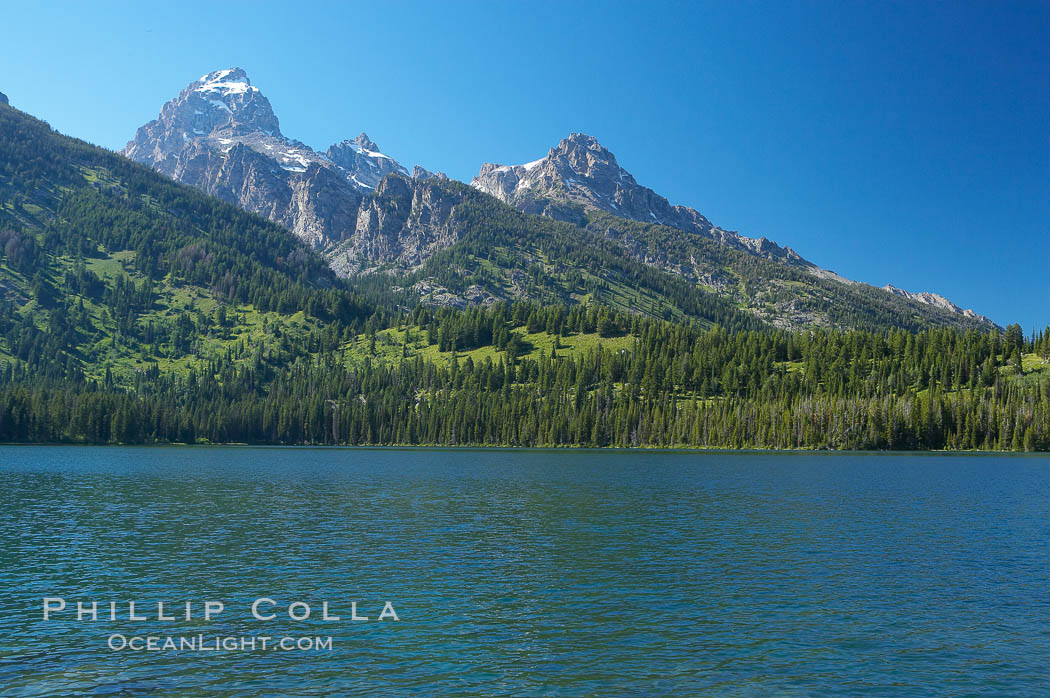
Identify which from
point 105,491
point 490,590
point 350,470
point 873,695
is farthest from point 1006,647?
point 350,470

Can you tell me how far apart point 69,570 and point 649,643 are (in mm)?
39389

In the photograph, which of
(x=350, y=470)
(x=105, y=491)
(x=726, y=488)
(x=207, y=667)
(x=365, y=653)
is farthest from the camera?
(x=350, y=470)

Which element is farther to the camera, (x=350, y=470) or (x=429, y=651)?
(x=350, y=470)

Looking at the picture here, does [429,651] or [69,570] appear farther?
[69,570]

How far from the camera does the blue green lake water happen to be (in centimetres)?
2986

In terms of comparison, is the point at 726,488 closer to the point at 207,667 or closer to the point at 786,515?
the point at 786,515

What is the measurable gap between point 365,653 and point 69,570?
28.4 m

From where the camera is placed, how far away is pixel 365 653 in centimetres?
3250

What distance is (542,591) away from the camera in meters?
43.9

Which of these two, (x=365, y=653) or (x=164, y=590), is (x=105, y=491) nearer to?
(x=164, y=590)

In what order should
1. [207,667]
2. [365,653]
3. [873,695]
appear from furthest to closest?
[365,653] < [207,667] < [873,695]

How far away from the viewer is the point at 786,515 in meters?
77.1

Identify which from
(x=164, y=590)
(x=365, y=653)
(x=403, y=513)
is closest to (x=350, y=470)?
(x=403, y=513)

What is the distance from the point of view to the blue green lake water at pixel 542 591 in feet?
98.0
